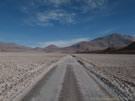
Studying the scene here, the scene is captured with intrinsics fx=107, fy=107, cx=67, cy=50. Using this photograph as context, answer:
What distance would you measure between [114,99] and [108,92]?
880mm

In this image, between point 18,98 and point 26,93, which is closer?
point 18,98

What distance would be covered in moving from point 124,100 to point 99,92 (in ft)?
4.46

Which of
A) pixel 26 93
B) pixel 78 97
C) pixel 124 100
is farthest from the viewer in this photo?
pixel 26 93

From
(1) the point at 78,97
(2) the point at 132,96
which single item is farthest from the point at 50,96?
(2) the point at 132,96

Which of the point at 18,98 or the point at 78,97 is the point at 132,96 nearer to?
the point at 78,97

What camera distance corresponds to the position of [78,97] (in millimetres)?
5582

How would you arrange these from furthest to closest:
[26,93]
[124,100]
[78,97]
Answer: [26,93], [78,97], [124,100]

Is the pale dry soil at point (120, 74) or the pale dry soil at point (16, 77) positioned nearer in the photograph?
the pale dry soil at point (16, 77)

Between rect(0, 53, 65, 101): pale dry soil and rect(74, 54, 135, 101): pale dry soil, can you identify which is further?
rect(74, 54, 135, 101): pale dry soil

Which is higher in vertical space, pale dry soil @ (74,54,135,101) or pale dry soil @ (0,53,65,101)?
pale dry soil @ (0,53,65,101)

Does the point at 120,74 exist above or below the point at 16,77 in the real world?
below

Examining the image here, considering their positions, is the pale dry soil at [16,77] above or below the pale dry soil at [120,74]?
above

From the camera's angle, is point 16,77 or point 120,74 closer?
point 16,77

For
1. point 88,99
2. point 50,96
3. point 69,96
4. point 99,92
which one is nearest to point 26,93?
point 50,96
